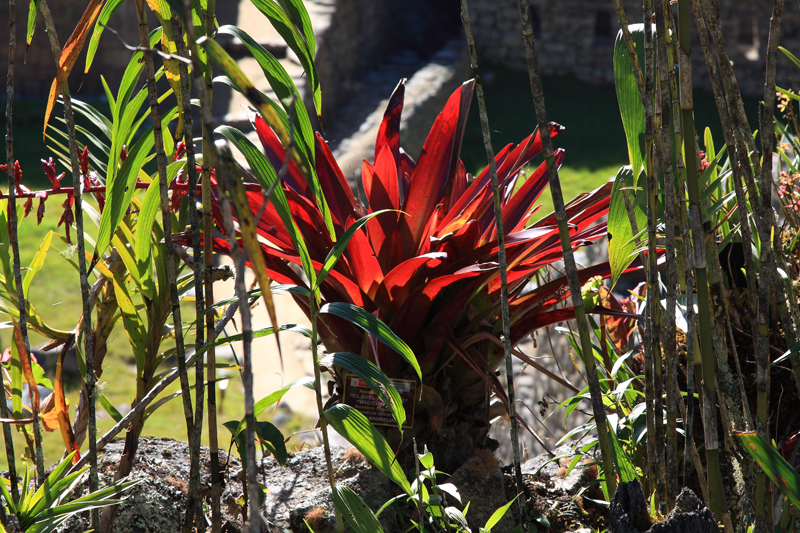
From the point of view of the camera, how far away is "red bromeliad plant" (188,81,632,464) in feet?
2.51

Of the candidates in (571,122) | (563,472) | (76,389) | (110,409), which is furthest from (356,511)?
(571,122)

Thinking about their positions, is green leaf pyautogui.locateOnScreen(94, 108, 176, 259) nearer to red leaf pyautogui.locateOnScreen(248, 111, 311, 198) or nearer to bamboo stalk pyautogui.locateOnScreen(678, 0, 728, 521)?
red leaf pyautogui.locateOnScreen(248, 111, 311, 198)

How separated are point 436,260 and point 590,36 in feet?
23.5

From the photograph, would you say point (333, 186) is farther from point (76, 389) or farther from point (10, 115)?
point (76, 389)

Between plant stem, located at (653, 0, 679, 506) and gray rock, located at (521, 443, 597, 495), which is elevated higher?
plant stem, located at (653, 0, 679, 506)

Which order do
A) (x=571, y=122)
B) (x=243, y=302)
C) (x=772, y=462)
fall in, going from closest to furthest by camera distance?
(x=243, y=302) → (x=772, y=462) → (x=571, y=122)

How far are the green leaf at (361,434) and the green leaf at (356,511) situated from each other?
0.04m

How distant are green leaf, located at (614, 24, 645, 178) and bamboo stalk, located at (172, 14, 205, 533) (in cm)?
38

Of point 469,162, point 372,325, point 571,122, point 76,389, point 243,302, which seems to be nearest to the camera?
point 243,302

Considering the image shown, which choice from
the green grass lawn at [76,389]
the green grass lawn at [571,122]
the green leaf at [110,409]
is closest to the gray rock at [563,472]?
the green leaf at [110,409]

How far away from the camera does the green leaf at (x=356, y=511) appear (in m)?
0.53

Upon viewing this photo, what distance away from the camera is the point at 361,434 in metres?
0.53

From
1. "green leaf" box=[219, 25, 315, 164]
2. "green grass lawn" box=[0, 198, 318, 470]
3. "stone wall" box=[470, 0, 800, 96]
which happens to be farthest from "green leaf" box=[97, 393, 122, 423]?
"stone wall" box=[470, 0, 800, 96]

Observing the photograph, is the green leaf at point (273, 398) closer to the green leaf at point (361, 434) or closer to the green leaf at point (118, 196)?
the green leaf at point (361, 434)
